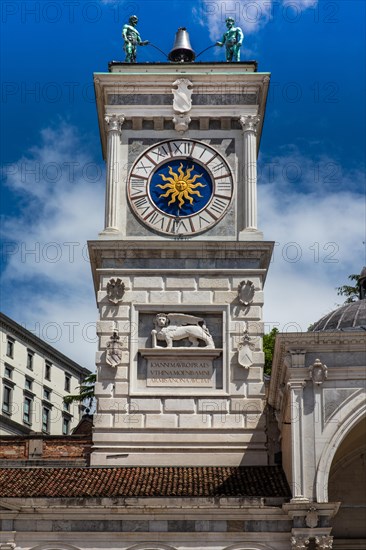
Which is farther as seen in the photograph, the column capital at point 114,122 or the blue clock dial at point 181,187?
the column capital at point 114,122

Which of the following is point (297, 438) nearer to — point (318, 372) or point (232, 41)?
point (318, 372)

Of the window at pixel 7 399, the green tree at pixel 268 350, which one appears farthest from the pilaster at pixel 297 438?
the window at pixel 7 399

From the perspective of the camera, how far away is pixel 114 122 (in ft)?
132

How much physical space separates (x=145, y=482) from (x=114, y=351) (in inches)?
206

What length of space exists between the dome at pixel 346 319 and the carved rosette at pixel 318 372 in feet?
21.2

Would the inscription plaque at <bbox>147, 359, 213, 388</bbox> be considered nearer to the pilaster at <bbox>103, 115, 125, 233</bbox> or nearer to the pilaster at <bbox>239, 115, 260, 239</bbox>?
the pilaster at <bbox>239, 115, 260, 239</bbox>

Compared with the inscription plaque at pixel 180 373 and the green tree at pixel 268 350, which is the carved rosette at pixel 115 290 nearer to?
→ the inscription plaque at pixel 180 373

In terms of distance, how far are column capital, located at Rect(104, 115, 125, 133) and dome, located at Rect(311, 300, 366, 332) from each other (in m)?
10.4

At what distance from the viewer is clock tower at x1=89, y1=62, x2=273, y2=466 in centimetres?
3650

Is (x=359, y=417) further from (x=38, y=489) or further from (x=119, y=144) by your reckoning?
(x=119, y=144)

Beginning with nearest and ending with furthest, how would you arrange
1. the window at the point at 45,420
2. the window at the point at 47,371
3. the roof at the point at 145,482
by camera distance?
the roof at the point at 145,482, the window at the point at 45,420, the window at the point at 47,371

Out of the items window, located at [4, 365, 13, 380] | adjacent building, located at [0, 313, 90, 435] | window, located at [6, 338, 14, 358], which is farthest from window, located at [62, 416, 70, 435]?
window, located at [6, 338, 14, 358]

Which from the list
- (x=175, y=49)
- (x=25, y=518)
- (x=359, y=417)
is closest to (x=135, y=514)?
(x=25, y=518)

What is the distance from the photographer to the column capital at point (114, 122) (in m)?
40.3
